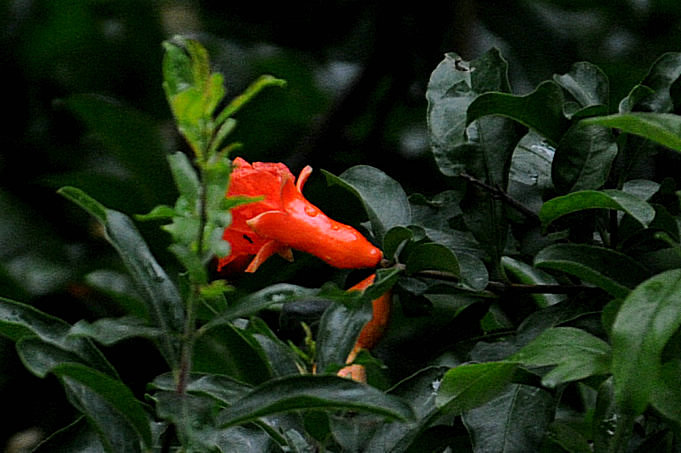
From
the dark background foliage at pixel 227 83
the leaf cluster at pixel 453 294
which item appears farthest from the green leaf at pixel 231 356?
the dark background foliage at pixel 227 83

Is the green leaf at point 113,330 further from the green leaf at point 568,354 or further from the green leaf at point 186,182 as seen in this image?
the green leaf at point 568,354

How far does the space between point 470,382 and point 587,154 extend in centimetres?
17

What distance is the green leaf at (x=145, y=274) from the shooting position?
0.49 meters

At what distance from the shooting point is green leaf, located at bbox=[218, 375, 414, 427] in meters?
0.45

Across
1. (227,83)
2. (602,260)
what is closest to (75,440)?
(602,260)

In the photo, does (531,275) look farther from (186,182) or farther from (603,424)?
(186,182)

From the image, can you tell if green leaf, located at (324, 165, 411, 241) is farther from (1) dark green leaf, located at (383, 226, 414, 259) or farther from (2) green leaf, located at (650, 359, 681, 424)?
(2) green leaf, located at (650, 359, 681, 424)

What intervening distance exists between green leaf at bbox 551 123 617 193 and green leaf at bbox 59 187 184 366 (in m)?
0.24

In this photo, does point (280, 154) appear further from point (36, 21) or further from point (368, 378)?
point (368, 378)

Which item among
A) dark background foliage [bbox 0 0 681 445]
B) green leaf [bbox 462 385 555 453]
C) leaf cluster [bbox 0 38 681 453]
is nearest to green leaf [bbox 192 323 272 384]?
leaf cluster [bbox 0 38 681 453]

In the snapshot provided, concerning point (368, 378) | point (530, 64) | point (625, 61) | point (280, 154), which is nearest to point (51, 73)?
point (280, 154)

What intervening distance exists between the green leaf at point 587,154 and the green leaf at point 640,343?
146 millimetres

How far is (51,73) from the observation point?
4.99 feet

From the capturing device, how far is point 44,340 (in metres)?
0.50
